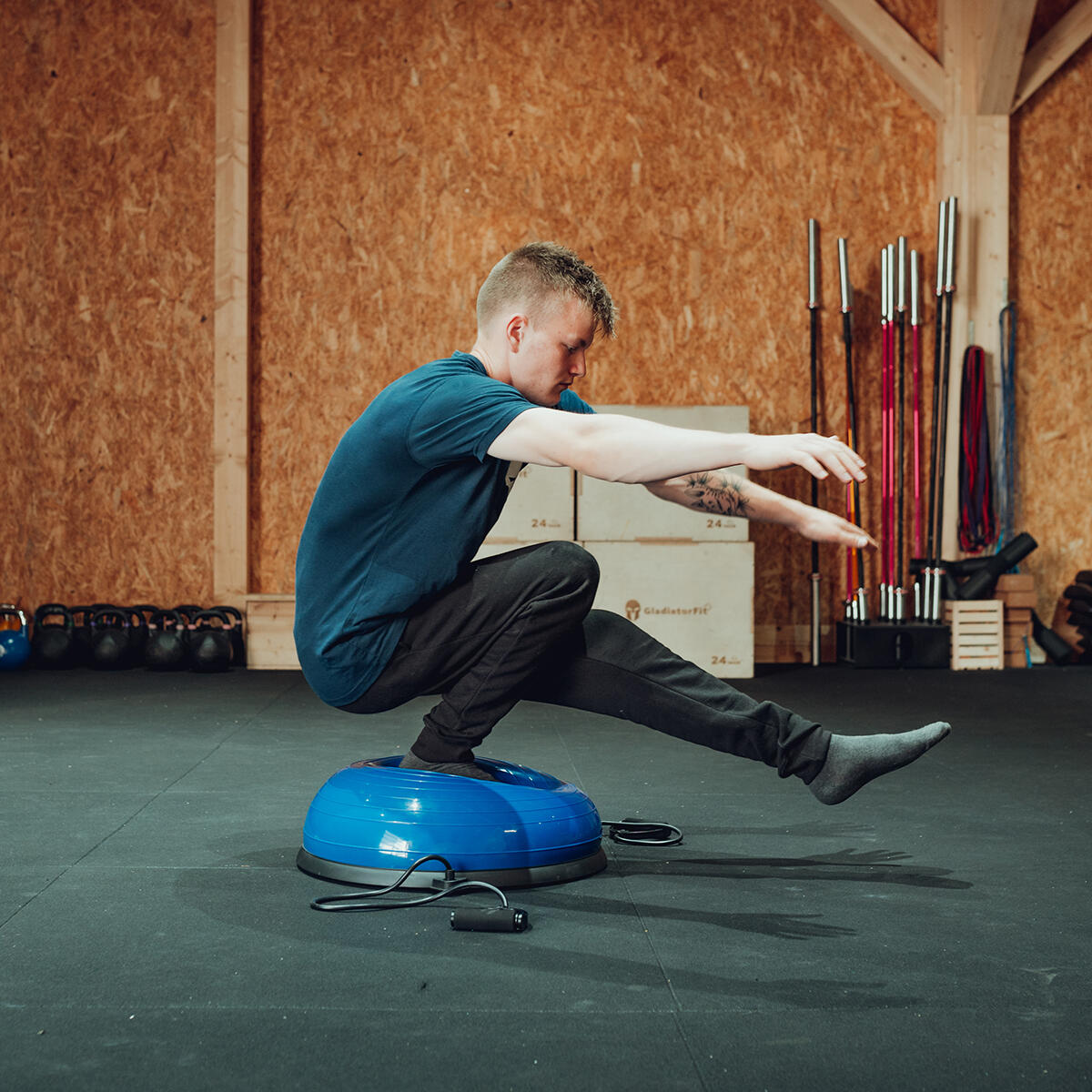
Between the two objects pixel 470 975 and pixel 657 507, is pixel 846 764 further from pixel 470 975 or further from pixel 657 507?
pixel 657 507

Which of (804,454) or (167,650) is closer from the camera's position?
(804,454)

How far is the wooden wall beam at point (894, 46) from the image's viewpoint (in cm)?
622

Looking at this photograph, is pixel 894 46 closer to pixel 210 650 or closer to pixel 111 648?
pixel 210 650

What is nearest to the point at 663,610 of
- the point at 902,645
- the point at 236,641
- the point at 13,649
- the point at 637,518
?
the point at 637,518

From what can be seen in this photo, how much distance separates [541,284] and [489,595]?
0.54 m

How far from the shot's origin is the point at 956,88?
629 centimetres

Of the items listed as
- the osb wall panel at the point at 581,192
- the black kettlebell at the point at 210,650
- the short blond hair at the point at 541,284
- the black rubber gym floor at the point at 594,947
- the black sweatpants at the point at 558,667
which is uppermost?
the osb wall panel at the point at 581,192

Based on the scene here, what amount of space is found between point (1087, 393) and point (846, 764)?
523cm

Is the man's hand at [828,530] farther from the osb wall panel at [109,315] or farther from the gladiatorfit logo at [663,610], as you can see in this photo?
the osb wall panel at [109,315]

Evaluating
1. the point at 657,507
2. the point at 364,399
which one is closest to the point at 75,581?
the point at 364,399

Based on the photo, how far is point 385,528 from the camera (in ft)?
6.74

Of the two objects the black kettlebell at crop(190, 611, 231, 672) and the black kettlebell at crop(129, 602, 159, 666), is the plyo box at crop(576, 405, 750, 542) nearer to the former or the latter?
the black kettlebell at crop(190, 611, 231, 672)

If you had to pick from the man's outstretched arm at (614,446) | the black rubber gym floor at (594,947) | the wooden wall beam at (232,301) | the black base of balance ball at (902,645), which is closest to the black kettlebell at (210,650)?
the wooden wall beam at (232,301)

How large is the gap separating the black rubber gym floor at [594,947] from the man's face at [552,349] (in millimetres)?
885
